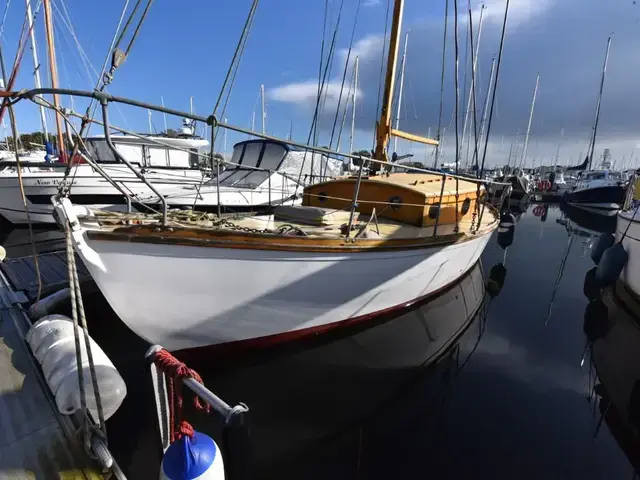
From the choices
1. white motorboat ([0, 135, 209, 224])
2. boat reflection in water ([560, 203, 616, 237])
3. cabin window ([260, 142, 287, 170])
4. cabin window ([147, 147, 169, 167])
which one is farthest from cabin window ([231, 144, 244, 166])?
boat reflection in water ([560, 203, 616, 237])

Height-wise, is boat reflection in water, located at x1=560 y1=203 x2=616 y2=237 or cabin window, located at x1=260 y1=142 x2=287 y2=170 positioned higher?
cabin window, located at x1=260 y1=142 x2=287 y2=170

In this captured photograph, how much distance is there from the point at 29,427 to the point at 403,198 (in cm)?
541

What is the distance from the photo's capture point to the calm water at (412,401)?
3.20m

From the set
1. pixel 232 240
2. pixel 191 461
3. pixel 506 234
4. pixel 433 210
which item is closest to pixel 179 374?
pixel 191 461

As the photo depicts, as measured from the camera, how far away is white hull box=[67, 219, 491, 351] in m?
3.46

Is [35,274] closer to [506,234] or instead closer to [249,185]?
[249,185]

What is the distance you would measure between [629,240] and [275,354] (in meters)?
7.19

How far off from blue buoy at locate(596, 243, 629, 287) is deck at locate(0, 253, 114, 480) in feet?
28.1

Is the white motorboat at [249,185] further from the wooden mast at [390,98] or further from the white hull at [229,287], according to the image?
the white hull at [229,287]

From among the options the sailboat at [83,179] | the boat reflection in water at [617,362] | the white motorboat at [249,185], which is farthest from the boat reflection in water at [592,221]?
the sailboat at [83,179]

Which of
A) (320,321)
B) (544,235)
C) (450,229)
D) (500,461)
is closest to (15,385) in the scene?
(320,321)

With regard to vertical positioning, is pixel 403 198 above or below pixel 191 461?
above

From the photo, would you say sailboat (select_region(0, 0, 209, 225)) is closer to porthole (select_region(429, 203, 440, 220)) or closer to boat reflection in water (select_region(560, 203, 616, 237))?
porthole (select_region(429, 203, 440, 220))

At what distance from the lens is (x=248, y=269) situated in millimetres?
3768
